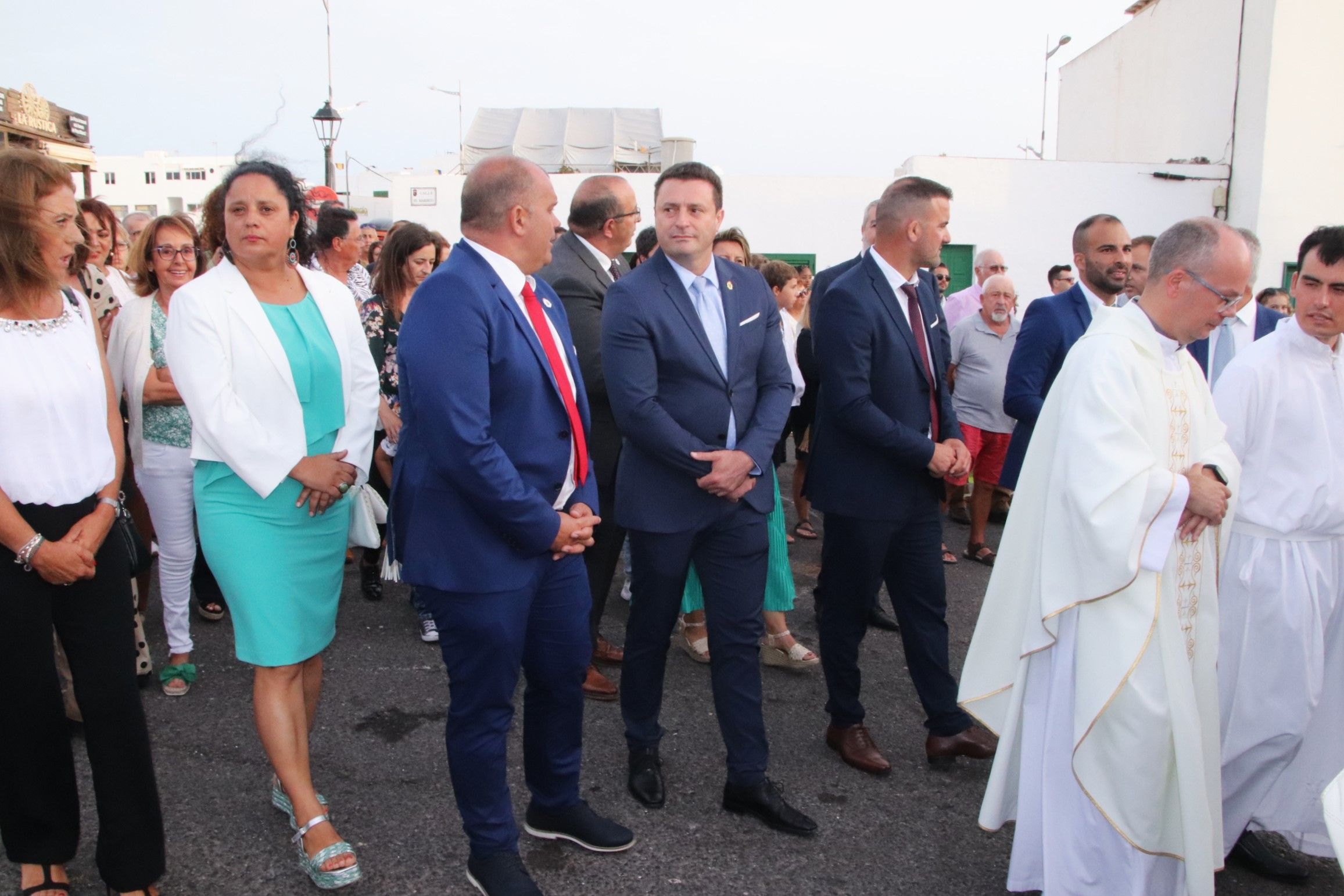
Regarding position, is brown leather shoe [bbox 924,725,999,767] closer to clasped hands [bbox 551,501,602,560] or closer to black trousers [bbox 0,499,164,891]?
clasped hands [bbox 551,501,602,560]

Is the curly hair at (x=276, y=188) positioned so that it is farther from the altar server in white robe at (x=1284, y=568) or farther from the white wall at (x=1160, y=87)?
the white wall at (x=1160, y=87)

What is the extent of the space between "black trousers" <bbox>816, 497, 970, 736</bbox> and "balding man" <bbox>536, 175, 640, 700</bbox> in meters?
1.03

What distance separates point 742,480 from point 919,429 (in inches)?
34.5

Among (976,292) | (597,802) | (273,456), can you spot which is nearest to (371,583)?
(597,802)

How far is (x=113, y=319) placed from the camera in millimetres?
4680

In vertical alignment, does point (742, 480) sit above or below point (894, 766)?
above

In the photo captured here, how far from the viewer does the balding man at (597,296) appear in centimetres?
442

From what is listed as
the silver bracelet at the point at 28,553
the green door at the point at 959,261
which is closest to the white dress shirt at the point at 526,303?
the silver bracelet at the point at 28,553

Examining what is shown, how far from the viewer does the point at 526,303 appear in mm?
2920

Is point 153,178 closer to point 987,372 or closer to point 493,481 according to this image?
point 987,372

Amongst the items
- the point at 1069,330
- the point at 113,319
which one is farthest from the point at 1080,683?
the point at 113,319

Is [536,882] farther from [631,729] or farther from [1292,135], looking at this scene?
[1292,135]

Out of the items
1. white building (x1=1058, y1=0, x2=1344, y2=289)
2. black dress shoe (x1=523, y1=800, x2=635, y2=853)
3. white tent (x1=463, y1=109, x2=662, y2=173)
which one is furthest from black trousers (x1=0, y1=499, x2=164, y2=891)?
white tent (x1=463, y1=109, x2=662, y2=173)

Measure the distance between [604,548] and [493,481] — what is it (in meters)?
1.90
